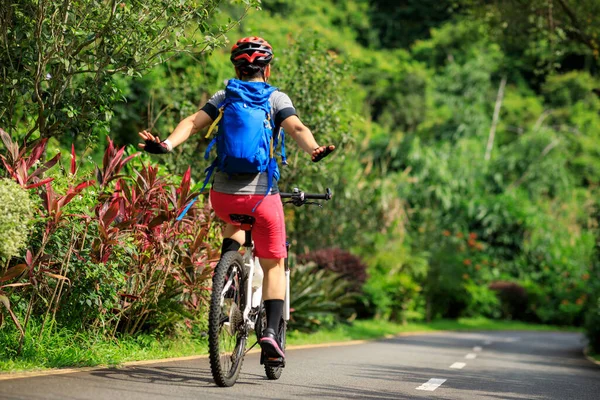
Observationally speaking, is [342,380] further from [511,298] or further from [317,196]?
[511,298]

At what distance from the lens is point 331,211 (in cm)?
2233

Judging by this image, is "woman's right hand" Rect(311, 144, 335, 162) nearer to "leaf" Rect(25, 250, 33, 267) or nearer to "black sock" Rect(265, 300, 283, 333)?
"black sock" Rect(265, 300, 283, 333)

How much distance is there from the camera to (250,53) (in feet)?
22.6

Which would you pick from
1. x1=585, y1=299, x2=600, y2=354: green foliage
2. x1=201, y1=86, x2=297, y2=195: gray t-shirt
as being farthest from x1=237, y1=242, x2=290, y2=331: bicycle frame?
x1=585, y1=299, x2=600, y2=354: green foliage

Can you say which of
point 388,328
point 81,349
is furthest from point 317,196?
point 388,328

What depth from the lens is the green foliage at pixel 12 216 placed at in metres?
6.41

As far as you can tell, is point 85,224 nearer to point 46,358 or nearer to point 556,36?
point 46,358

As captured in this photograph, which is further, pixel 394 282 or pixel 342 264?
pixel 394 282

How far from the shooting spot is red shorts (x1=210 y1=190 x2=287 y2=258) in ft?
21.9

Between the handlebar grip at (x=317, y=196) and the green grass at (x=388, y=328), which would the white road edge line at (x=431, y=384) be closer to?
the handlebar grip at (x=317, y=196)

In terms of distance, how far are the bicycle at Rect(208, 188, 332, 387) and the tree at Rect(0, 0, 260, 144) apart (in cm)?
223

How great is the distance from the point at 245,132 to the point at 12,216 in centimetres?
164

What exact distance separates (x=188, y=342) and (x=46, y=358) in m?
2.70

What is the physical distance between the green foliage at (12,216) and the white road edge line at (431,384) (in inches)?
132
